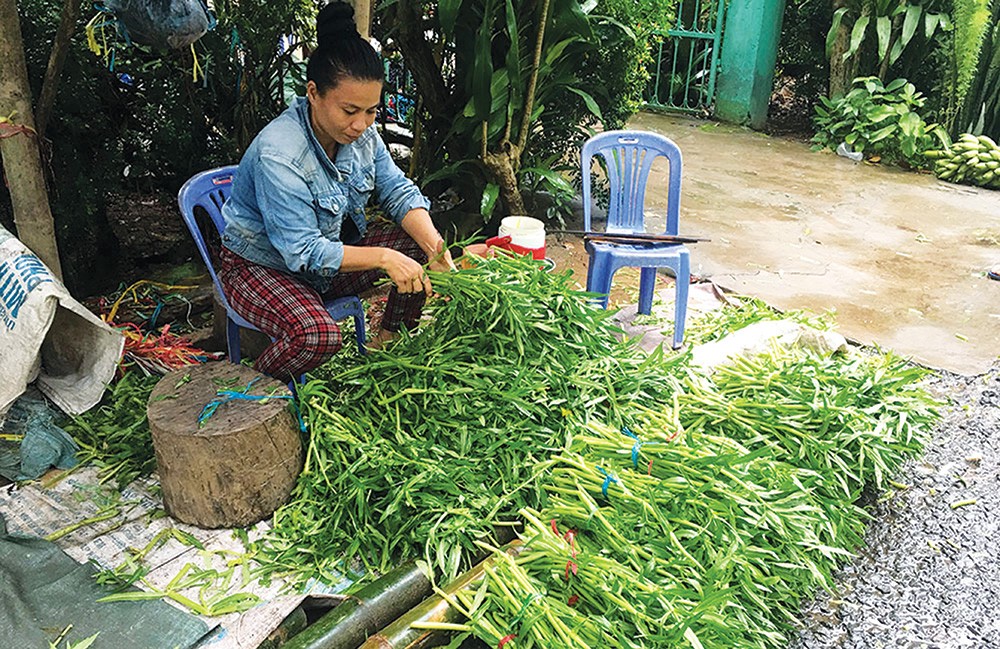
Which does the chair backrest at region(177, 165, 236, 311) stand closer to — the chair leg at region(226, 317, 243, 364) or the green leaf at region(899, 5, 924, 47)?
the chair leg at region(226, 317, 243, 364)

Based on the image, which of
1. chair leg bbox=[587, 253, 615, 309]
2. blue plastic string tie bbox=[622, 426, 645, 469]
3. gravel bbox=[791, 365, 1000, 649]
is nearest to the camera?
gravel bbox=[791, 365, 1000, 649]

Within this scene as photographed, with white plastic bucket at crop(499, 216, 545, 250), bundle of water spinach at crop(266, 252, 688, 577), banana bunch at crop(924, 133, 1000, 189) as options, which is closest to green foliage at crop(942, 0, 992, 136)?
banana bunch at crop(924, 133, 1000, 189)

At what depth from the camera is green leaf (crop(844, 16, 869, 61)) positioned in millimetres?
7320

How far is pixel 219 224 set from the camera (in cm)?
315

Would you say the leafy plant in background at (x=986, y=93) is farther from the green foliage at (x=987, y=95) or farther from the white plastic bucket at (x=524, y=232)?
the white plastic bucket at (x=524, y=232)

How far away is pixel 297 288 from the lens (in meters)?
2.68

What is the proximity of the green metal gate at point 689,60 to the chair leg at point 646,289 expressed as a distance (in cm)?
523

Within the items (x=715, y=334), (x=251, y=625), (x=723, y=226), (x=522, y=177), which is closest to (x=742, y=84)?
(x=723, y=226)

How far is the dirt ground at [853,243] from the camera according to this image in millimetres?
4207

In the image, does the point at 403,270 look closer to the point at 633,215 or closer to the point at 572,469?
the point at 572,469

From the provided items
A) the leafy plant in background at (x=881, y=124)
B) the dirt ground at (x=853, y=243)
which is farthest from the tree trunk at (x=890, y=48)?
the dirt ground at (x=853, y=243)

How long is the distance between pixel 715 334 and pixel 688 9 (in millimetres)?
6411

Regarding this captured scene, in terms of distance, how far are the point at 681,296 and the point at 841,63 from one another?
5.46 m

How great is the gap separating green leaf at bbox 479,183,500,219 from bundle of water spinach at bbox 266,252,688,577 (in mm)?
1538
